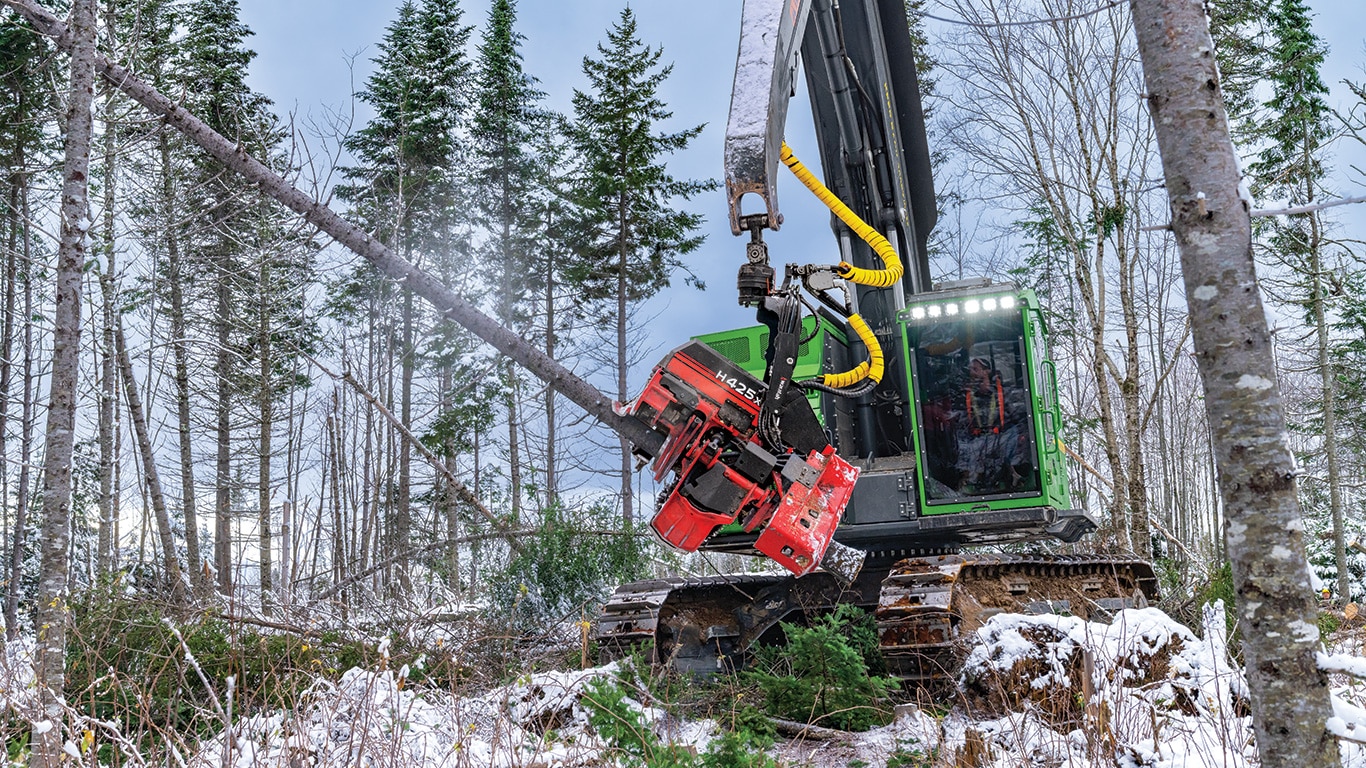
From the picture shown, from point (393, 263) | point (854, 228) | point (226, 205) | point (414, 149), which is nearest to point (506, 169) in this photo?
point (414, 149)

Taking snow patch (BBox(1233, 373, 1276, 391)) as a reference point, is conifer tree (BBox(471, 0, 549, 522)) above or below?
above

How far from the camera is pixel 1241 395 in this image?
2.77 meters

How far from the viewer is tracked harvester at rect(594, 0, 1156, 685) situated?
5504 mm

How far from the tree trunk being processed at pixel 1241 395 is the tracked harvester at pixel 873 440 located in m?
2.56

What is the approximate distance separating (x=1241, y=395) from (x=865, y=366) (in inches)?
139

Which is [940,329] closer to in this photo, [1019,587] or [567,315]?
[1019,587]

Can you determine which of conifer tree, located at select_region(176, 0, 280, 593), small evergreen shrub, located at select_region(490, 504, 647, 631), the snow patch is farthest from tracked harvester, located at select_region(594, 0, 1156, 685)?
conifer tree, located at select_region(176, 0, 280, 593)

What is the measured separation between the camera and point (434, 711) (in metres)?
5.56

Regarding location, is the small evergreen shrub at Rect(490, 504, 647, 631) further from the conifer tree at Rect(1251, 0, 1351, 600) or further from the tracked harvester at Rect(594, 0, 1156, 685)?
the conifer tree at Rect(1251, 0, 1351, 600)

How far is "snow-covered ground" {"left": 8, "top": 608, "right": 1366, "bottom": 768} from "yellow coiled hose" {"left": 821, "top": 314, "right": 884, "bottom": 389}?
1622 mm

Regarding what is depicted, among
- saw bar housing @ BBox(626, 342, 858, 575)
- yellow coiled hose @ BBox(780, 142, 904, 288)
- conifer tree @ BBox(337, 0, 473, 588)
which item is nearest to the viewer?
saw bar housing @ BBox(626, 342, 858, 575)

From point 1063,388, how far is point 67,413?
22.9 meters

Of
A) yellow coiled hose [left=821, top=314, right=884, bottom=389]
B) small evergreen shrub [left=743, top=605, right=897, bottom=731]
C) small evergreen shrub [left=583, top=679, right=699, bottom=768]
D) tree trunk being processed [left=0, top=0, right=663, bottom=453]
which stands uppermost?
tree trunk being processed [left=0, top=0, right=663, bottom=453]

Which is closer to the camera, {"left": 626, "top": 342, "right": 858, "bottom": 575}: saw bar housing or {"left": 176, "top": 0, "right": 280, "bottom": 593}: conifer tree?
{"left": 626, "top": 342, "right": 858, "bottom": 575}: saw bar housing
